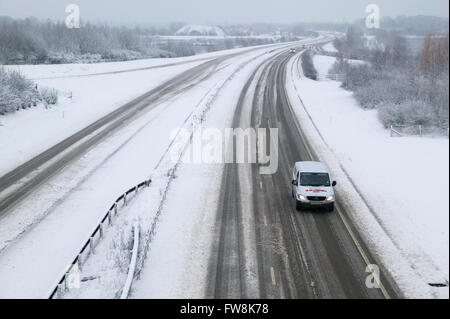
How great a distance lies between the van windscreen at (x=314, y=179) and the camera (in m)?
22.5

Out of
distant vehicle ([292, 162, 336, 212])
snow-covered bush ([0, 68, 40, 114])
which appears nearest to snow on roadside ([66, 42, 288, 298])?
distant vehicle ([292, 162, 336, 212])

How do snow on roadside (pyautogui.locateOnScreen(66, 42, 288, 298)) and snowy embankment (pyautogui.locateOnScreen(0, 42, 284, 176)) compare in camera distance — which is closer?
snow on roadside (pyautogui.locateOnScreen(66, 42, 288, 298))

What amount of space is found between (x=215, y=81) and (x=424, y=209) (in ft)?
162

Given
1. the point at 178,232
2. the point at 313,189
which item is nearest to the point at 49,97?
the point at 178,232

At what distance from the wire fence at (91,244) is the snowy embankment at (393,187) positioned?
1114 cm

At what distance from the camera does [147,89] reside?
198ft

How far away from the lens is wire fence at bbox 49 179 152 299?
15.0 meters

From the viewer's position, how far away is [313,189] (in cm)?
2197

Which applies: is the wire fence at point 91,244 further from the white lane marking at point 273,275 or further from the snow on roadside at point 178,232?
the white lane marking at point 273,275

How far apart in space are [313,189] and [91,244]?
34.0ft

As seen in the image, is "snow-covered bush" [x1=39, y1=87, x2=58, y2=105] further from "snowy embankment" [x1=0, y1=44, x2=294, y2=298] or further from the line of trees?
the line of trees

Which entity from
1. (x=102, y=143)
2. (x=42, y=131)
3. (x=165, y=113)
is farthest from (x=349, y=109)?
(x=42, y=131)

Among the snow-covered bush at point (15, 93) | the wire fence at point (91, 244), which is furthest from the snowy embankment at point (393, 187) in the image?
the snow-covered bush at point (15, 93)

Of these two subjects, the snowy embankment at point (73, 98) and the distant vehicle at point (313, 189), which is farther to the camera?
the snowy embankment at point (73, 98)
